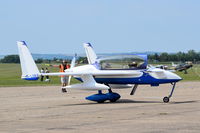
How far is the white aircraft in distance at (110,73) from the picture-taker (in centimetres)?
2317

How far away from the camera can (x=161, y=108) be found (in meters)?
20.4

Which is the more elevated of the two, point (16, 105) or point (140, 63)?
point (140, 63)

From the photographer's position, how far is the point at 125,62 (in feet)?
77.8

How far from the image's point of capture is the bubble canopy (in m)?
23.5

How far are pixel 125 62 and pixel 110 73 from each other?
806mm

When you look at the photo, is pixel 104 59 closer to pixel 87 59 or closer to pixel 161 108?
pixel 161 108

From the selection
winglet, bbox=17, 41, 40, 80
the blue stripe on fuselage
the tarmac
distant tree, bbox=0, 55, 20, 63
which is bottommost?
distant tree, bbox=0, 55, 20, 63

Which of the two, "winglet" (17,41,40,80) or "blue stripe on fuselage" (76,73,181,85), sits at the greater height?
"winglet" (17,41,40,80)

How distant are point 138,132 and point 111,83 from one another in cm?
994

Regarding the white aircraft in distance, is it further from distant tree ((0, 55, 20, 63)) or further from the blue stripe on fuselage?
distant tree ((0, 55, 20, 63))

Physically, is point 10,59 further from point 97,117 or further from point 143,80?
point 97,117

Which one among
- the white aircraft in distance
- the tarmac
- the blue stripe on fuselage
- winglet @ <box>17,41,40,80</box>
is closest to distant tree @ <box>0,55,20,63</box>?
winglet @ <box>17,41,40,80</box>

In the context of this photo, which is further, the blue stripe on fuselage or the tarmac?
the blue stripe on fuselage

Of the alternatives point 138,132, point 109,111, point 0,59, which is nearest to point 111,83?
point 109,111
